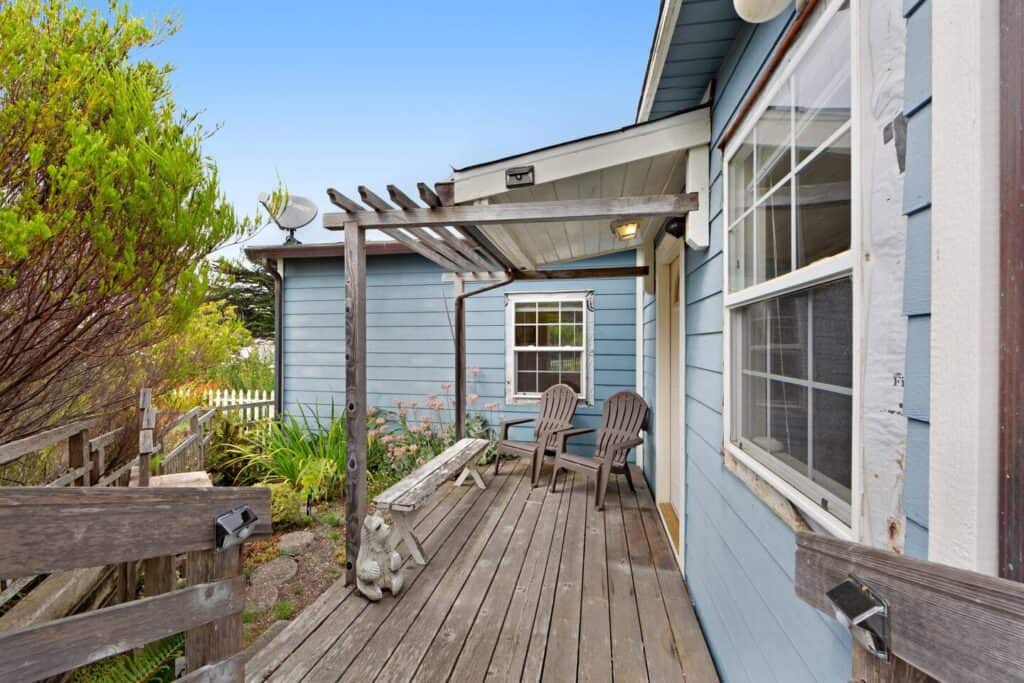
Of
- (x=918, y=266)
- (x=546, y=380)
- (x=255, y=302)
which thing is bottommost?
(x=546, y=380)

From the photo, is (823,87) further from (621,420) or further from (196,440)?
(196,440)

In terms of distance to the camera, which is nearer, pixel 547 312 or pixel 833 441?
pixel 833 441

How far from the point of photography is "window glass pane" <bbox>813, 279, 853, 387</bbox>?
97 cm

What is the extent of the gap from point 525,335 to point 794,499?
439 centimetres

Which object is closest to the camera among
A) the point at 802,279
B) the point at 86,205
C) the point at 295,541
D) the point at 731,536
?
the point at 802,279

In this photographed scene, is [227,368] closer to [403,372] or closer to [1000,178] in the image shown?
[403,372]

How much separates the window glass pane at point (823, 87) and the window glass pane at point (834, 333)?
0.38 metres

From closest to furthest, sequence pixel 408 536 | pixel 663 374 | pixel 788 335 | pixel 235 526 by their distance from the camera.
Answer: pixel 235 526 < pixel 788 335 < pixel 408 536 < pixel 663 374

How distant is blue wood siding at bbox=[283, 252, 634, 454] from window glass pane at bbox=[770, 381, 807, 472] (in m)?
3.77

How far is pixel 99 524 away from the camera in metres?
0.83

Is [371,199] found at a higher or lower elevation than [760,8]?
lower

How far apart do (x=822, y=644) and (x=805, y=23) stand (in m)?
1.53

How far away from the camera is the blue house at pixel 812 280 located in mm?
617

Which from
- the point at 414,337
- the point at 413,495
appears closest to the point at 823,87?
the point at 413,495
